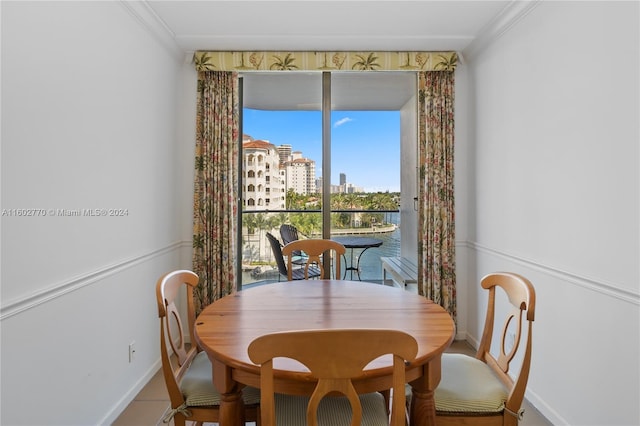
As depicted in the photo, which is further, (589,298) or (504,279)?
(589,298)

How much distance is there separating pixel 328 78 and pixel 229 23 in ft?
3.52

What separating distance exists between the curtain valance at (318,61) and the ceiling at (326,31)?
0.20 feet

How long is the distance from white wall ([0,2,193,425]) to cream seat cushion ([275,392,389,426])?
1101mm

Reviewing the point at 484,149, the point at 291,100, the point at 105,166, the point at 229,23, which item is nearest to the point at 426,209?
the point at 484,149

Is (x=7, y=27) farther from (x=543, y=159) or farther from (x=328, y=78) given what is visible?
(x=543, y=159)

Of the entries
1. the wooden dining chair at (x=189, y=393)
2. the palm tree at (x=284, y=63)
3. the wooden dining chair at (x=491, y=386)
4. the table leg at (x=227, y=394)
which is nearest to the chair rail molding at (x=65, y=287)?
the wooden dining chair at (x=189, y=393)

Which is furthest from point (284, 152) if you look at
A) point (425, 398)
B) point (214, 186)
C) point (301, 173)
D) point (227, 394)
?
point (425, 398)

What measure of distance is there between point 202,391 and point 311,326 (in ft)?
1.77

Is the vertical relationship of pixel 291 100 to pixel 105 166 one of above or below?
above

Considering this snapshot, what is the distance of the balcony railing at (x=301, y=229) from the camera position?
3.41 meters

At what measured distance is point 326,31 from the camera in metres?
2.67

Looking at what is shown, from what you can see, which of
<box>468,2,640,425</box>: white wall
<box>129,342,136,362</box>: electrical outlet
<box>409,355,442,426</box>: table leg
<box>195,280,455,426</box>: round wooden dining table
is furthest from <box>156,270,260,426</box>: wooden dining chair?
<box>468,2,640,425</box>: white wall

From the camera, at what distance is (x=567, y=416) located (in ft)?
6.23

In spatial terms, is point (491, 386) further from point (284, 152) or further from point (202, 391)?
point (284, 152)
